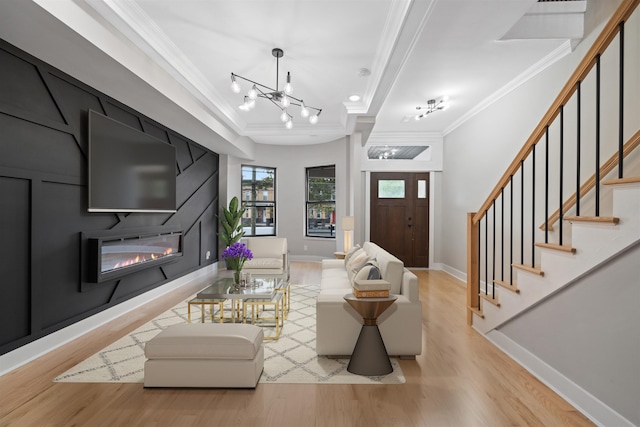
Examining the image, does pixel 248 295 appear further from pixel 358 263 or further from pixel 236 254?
pixel 358 263

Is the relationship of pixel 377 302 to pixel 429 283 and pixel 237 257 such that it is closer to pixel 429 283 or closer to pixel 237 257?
pixel 237 257

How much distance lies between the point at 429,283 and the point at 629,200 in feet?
14.6

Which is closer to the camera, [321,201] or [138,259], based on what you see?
[138,259]

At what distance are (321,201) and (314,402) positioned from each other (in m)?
6.50

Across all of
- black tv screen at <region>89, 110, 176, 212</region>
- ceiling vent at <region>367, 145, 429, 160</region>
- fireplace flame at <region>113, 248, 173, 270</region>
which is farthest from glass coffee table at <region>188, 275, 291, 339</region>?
ceiling vent at <region>367, 145, 429, 160</region>

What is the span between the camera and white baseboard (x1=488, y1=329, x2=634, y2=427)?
1.98 meters

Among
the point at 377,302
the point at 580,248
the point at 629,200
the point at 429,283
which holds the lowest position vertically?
the point at 429,283

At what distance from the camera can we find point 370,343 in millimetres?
2723

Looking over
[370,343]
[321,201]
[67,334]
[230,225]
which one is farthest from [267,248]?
[370,343]

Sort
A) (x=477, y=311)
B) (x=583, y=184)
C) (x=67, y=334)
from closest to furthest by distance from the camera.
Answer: (x=583, y=184) → (x=67, y=334) → (x=477, y=311)

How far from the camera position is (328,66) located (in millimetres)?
4223

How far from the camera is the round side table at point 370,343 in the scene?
268cm

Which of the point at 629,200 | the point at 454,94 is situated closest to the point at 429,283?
the point at 454,94

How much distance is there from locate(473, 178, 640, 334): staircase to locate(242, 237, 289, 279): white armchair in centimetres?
329
